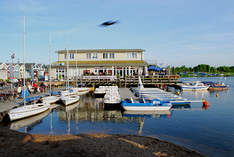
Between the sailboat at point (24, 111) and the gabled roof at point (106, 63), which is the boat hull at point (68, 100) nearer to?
the sailboat at point (24, 111)

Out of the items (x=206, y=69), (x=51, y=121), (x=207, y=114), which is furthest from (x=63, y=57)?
(x=206, y=69)

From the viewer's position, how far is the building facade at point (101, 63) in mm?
45750

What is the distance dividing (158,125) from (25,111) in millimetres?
12372

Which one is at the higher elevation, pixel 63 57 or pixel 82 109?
pixel 63 57

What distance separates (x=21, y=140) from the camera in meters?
11.7

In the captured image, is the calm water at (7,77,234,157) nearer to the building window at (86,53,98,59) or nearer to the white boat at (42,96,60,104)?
the white boat at (42,96,60,104)

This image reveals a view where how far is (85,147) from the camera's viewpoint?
10.4 metres

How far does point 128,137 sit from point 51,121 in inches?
344

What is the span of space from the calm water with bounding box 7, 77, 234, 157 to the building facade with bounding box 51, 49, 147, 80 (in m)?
23.5

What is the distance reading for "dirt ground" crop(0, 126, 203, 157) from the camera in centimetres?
965

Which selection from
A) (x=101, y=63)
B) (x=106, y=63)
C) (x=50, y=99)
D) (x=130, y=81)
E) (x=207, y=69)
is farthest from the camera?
(x=207, y=69)

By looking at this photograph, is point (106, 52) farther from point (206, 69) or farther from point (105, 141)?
point (206, 69)

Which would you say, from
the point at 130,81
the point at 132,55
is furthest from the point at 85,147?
the point at 132,55

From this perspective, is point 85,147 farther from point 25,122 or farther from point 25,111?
point 25,111
